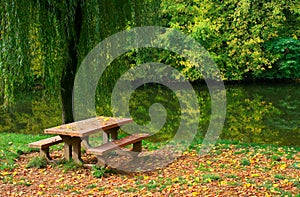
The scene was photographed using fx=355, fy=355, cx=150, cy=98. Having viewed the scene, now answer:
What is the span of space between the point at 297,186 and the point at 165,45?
14.2 meters

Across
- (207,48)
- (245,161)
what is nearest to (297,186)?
(245,161)

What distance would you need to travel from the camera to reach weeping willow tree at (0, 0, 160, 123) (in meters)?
4.75

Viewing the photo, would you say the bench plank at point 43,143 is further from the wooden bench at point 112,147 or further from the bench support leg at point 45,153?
the wooden bench at point 112,147

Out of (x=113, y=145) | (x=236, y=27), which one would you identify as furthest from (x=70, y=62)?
(x=236, y=27)

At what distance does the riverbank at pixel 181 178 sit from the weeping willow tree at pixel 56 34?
1153mm

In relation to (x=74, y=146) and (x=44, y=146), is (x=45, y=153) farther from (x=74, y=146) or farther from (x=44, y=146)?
(x=74, y=146)

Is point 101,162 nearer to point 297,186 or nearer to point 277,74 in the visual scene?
point 297,186

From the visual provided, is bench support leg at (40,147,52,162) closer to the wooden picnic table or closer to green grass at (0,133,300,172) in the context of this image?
the wooden picnic table

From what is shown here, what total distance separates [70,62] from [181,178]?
2.58 metres

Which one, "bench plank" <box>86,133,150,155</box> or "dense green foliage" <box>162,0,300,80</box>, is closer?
"bench plank" <box>86,133,150,155</box>

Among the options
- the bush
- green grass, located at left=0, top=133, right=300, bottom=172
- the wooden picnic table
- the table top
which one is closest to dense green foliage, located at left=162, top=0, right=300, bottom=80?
the bush

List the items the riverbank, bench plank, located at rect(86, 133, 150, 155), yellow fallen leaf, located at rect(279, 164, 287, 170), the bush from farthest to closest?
the bush → yellow fallen leaf, located at rect(279, 164, 287, 170) → bench plank, located at rect(86, 133, 150, 155) → the riverbank

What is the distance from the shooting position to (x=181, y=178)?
444 centimetres

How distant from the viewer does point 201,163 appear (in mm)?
5285
